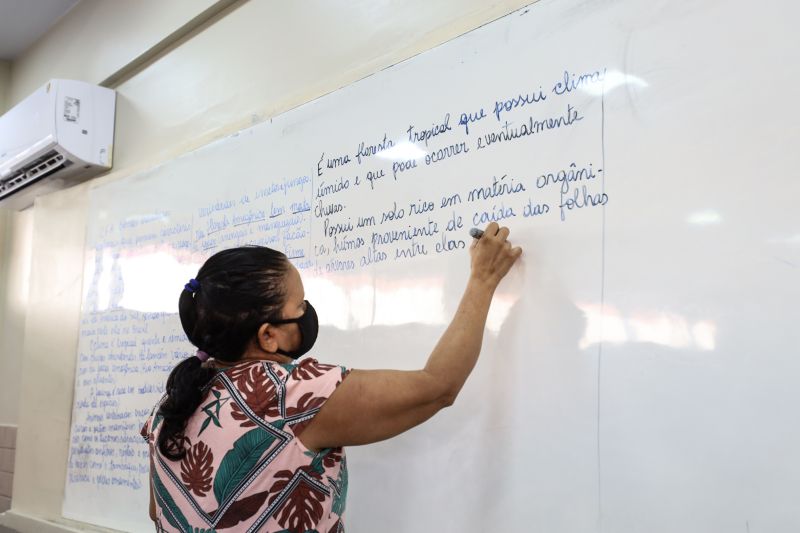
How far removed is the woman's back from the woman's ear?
6cm

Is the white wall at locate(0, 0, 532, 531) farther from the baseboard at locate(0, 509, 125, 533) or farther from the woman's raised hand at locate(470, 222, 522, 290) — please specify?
the woman's raised hand at locate(470, 222, 522, 290)

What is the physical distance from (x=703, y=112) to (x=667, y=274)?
242 mm

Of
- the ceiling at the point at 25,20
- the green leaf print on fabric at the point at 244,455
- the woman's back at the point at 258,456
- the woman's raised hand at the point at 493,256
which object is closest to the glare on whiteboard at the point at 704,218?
the woman's raised hand at the point at 493,256

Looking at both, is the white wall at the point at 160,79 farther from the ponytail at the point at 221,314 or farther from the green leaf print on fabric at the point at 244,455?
the green leaf print on fabric at the point at 244,455

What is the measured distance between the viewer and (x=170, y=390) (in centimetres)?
106

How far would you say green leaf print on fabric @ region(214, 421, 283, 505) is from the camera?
99cm

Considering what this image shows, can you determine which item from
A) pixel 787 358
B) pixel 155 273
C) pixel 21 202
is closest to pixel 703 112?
pixel 787 358

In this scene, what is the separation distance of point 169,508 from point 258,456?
0.69 feet

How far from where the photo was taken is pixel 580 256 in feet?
3.71

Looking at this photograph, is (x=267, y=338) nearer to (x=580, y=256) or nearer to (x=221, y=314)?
(x=221, y=314)

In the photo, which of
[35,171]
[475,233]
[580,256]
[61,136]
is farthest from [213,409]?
[35,171]

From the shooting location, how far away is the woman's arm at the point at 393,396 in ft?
3.30

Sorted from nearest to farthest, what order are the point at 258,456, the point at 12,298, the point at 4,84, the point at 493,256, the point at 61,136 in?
the point at 258,456 < the point at 493,256 < the point at 61,136 < the point at 12,298 < the point at 4,84

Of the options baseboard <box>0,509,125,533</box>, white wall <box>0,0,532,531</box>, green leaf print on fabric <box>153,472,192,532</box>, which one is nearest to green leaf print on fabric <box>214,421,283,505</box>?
green leaf print on fabric <box>153,472,192,532</box>
